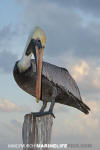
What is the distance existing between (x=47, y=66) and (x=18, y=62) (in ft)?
2.75

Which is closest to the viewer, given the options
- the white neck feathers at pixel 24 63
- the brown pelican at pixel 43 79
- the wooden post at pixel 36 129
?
the wooden post at pixel 36 129

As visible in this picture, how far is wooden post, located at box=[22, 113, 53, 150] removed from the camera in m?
6.95

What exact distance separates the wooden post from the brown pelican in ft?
3.94

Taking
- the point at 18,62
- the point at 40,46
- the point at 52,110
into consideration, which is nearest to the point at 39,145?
the point at 52,110

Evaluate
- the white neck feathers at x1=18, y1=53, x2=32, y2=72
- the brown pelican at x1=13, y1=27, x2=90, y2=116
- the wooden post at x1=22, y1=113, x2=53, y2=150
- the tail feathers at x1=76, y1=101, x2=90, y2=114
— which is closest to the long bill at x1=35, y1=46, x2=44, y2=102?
the brown pelican at x1=13, y1=27, x2=90, y2=116

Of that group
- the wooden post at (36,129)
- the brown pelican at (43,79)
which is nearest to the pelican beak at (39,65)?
the brown pelican at (43,79)

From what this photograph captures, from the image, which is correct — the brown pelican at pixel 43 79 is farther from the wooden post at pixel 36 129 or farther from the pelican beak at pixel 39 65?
the wooden post at pixel 36 129

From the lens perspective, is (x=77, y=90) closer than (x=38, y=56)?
No

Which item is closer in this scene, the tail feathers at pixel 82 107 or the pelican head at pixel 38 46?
the pelican head at pixel 38 46

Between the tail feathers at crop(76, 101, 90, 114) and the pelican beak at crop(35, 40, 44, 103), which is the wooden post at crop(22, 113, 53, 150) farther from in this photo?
the tail feathers at crop(76, 101, 90, 114)

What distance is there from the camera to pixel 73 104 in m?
10.2

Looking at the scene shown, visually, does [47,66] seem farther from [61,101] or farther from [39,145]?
[39,145]

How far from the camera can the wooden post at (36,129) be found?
6.95 meters

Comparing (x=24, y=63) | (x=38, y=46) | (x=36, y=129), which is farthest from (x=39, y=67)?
(x=36, y=129)
